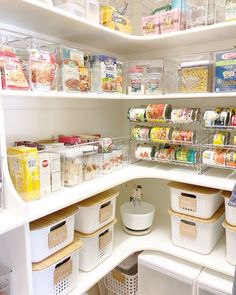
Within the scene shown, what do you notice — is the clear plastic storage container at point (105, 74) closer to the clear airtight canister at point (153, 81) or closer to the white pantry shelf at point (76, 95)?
the white pantry shelf at point (76, 95)

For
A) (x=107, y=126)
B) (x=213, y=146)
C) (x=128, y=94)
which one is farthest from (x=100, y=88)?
(x=213, y=146)

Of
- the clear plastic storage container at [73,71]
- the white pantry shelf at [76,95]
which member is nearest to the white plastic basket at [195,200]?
the white pantry shelf at [76,95]

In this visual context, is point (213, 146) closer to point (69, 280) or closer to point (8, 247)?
point (69, 280)

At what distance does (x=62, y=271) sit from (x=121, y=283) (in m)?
0.77

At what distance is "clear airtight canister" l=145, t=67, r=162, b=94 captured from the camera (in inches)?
65.1

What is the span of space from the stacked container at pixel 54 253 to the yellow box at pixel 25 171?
0.14 meters

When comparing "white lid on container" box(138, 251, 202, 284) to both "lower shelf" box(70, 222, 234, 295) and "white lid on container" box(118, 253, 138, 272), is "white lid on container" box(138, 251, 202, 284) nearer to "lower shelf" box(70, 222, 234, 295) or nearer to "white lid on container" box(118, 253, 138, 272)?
"lower shelf" box(70, 222, 234, 295)

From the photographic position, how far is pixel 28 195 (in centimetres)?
114

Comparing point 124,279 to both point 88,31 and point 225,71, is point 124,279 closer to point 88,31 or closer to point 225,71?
point 225,71

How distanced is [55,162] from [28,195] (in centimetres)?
21

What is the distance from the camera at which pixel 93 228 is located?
4.53ft

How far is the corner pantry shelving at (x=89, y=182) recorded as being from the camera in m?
1.03

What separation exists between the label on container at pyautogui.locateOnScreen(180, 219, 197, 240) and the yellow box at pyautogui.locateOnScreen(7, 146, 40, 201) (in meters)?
0.86

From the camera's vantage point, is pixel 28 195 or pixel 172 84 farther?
pixel 172 84
